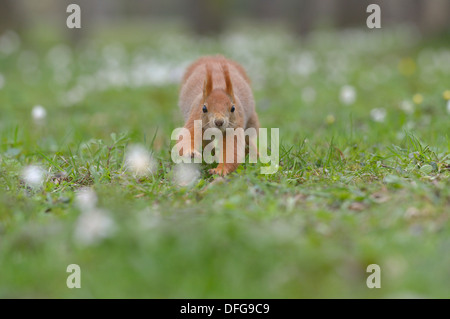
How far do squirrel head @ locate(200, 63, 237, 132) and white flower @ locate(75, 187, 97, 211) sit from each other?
849mm

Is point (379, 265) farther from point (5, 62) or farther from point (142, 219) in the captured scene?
point (5, 62)

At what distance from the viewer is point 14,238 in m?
2.77

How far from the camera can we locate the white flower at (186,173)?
146 inches

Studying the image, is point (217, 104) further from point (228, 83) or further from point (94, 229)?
point (94, 229)

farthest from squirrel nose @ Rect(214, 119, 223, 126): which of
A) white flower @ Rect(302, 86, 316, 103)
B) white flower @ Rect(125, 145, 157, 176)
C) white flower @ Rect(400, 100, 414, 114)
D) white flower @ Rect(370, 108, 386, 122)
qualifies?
white flower @ Rect(302, 86, 316, 103)

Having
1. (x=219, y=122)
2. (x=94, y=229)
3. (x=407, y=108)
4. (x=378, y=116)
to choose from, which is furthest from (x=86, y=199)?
(x=407, y=108)

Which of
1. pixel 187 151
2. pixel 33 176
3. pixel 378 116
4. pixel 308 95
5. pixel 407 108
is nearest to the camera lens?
pixel 187 151

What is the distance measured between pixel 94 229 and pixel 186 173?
1.25 meters

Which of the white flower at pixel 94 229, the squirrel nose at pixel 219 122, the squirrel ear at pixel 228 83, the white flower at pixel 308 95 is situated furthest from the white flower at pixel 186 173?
the white flower at pixel 308 95

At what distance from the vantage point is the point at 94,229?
8.48ft

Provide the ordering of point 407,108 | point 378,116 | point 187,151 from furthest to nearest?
1. point 407,108
2. point 378,116
3. point 187,151

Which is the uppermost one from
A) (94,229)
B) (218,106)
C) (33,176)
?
(218,106)

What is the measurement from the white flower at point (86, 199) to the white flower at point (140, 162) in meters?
0.37
